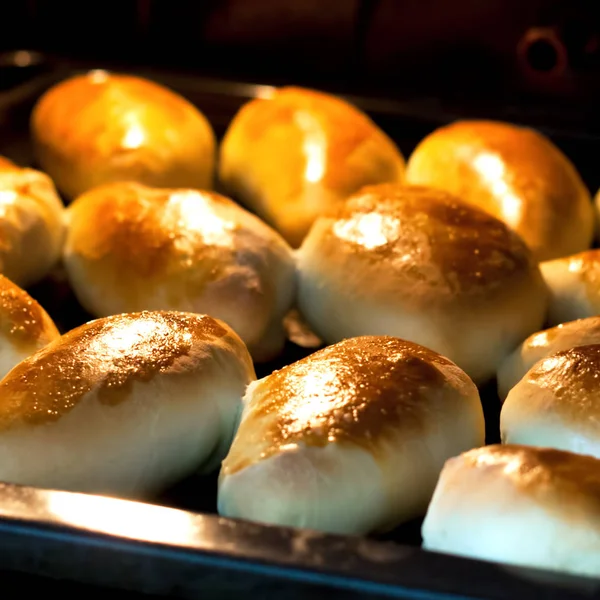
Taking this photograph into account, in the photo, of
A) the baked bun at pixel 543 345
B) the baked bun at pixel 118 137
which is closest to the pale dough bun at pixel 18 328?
the baked bun at pixel 118 137

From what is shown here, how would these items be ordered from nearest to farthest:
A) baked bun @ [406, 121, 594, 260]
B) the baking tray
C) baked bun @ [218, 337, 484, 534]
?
the baking tray
baked bun @ [218, 337, 484, 534]
baked bun @ [406, 121, 594, 260]

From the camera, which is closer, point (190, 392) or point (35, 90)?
point (190, 392)

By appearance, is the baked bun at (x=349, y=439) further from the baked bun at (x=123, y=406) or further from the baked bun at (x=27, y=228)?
the baked bun at (x=27, y=228)

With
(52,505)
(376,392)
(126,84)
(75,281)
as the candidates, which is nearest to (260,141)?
(126,84)

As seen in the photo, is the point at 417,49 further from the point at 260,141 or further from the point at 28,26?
the point at 28,26

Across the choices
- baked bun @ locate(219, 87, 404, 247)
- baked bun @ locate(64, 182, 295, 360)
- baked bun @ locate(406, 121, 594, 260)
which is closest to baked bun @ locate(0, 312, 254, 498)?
baked bun @ locate(64, 182, 295, 360)

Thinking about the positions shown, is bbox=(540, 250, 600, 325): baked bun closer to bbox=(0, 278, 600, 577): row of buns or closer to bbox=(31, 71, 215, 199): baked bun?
bbox=(0, 278, 600, 577): row of buns
